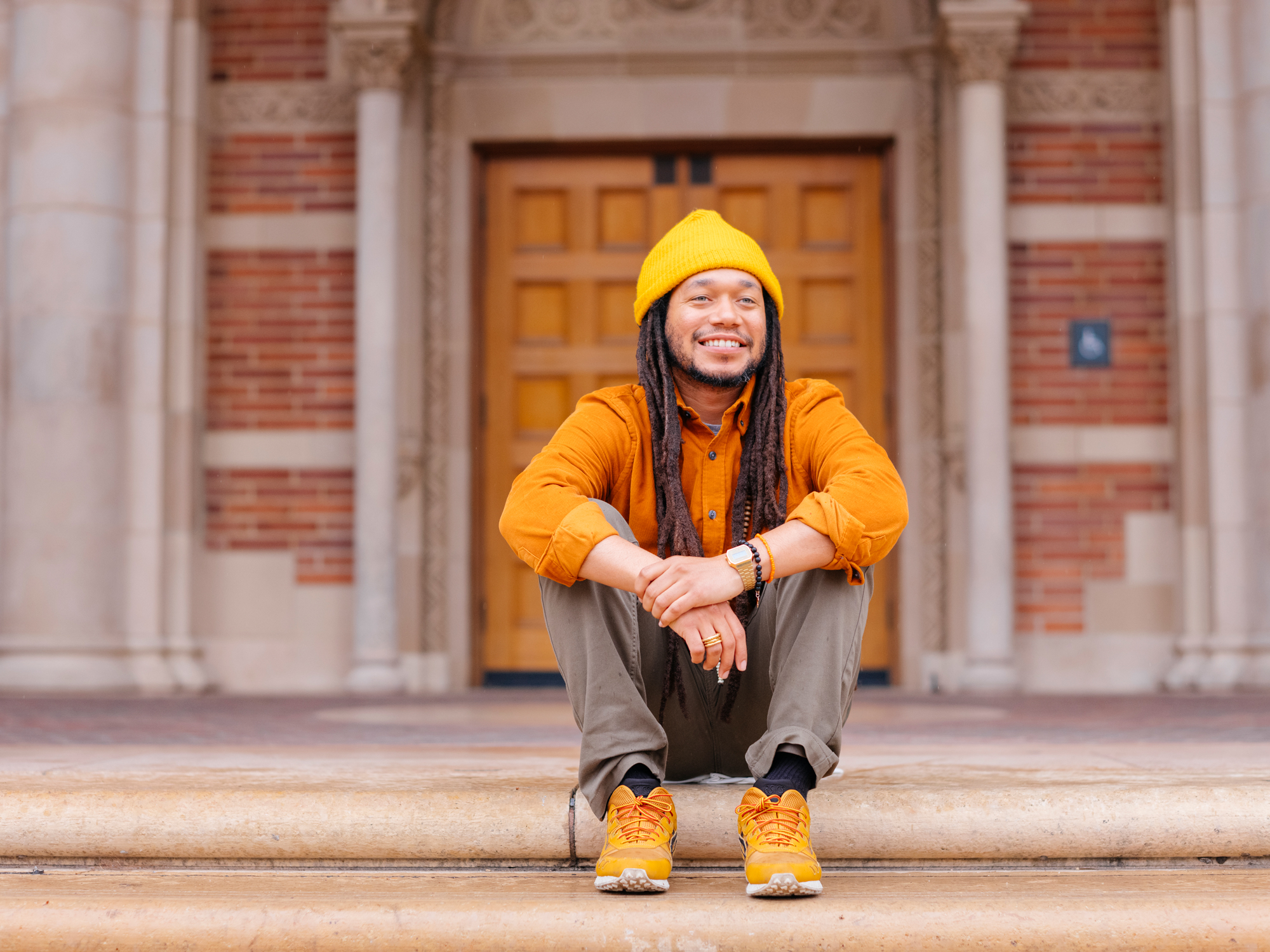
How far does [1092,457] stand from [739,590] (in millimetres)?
4595

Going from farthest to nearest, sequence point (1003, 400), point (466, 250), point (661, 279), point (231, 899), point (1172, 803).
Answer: point (466, 250), point (1003, 400), point (661, 279), point (1172, 803), point (231, 899)

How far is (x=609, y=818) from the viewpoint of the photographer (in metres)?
2.03

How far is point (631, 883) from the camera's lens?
194cm

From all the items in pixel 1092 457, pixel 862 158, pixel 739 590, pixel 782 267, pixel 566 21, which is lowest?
pixel 739 590

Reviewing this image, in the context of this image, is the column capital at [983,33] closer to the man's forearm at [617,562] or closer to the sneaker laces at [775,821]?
the man's forearm at [617,562]

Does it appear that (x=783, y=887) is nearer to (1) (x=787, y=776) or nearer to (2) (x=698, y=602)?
(1) (x=787, y=776)

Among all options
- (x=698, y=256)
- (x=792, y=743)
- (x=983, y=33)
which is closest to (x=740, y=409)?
(x=698, y=256)

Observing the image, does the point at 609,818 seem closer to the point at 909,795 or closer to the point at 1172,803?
the point at 909,795

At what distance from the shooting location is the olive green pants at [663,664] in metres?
2.04

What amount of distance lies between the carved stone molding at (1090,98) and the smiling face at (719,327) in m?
4.51

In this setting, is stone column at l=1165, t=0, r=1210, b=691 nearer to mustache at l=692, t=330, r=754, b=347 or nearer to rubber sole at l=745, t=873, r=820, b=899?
mustache at l=692, t=330, r=754, b=347

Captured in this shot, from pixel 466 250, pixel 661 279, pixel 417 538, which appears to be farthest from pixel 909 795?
pixel 466 250

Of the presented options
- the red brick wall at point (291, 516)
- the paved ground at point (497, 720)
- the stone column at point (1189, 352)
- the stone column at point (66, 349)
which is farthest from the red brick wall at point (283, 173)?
the stone column at point (1189, 352)

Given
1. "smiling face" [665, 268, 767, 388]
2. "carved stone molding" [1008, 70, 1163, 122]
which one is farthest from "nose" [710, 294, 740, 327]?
"carved stone molding" [1008, 70, 1163, 122]
